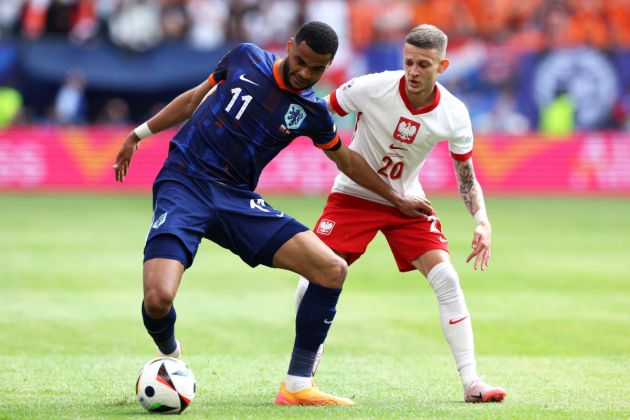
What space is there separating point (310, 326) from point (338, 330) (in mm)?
3315

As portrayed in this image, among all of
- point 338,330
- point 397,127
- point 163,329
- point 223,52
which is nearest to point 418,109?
point 397,127

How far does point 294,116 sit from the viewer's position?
7137 mm

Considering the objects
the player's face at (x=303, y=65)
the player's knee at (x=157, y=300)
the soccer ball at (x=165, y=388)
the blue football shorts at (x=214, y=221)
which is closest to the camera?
the soccer ball at (x=165, y=388)

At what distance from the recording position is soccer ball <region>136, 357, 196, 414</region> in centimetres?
657

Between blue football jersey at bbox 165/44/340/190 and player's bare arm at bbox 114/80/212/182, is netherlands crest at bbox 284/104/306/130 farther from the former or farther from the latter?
player's bare arm at bbox 114/80/212/182

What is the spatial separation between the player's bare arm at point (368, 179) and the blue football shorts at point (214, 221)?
58 cm

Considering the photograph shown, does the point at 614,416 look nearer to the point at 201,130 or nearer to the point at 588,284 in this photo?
the point at 201,130

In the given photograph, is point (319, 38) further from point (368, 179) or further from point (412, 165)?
point (412, 165)

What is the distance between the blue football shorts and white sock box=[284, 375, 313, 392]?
76 centimetres

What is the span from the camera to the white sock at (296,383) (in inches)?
283

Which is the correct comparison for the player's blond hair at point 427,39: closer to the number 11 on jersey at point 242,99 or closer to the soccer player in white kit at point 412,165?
the soccer player in white kit at point 412,165

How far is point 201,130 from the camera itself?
7.18 metres

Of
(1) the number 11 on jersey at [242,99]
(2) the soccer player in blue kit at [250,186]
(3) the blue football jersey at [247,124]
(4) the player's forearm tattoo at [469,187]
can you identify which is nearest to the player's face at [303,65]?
(2) the soccer player in blue kit at [250,186]

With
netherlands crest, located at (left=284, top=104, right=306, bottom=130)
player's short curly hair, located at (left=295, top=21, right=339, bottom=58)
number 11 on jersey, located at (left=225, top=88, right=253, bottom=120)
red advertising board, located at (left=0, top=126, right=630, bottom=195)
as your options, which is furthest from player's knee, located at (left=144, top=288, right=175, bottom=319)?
red advertising board, located at (left=0, top=126, right=630, bottom=195)
